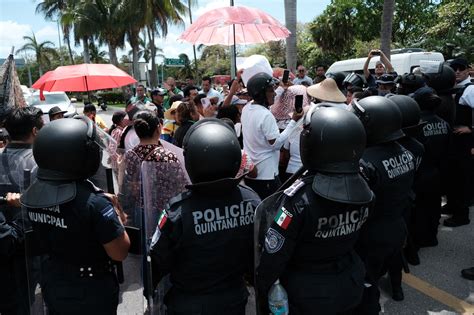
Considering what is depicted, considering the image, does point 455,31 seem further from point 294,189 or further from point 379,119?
point 294,189

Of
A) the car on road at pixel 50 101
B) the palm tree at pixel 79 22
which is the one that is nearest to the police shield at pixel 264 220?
the car on road at pixel 50 101

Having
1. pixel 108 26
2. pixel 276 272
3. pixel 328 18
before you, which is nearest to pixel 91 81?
pixel 276 272

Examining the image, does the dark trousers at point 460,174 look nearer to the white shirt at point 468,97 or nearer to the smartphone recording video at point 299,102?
the white shirt at point 468,97

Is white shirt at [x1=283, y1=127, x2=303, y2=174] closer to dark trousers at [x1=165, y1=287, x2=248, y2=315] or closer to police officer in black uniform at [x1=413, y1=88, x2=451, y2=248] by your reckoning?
police officer in black uniform at [x1=413, y1=88, x2=451, y2=248]

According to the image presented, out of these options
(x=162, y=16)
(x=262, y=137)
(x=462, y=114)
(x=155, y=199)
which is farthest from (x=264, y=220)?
(x=162, y=16)

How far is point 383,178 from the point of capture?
8.93 feet

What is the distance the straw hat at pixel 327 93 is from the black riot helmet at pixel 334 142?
6.10 feet

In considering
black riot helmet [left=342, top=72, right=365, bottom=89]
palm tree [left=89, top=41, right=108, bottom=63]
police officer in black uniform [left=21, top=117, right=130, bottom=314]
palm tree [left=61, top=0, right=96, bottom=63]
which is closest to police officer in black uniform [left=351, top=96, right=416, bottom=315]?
police officer in black uniform [left=21, top=117, right=130, bottom=314]

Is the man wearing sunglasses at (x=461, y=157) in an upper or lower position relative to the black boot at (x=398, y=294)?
upper

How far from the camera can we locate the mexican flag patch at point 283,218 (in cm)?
198

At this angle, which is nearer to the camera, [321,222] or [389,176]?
[321,222]

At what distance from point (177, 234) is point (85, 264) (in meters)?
0.58

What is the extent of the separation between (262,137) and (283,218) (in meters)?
1.82

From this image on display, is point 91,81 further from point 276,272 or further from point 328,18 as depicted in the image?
point 328,18
